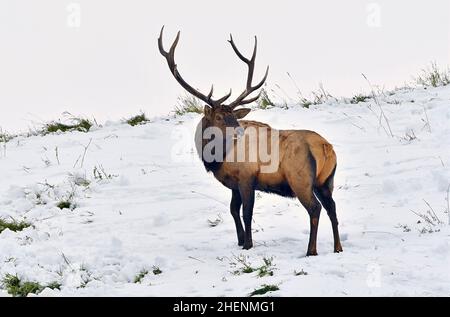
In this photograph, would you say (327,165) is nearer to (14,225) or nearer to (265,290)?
(265,290)

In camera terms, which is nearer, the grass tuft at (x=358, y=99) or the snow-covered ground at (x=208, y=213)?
the snow-covered ground at (x=208, y=213)

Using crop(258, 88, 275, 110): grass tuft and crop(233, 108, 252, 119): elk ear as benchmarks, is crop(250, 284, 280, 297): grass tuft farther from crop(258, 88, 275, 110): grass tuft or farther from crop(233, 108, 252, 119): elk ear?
crop(258, 88, 275, 110): grass tuft

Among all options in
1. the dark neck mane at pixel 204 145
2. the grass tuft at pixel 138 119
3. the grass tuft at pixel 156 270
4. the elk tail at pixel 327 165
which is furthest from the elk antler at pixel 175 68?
the grass tuft at pixel 138 119

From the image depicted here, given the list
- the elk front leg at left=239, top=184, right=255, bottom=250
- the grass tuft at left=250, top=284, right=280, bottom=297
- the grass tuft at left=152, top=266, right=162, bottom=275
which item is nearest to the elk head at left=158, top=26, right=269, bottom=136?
the elk front leg at left=239, top=184, right=255, bottom=250

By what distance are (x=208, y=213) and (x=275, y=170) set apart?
1639 millimetres

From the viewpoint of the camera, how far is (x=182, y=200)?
926 centimetres

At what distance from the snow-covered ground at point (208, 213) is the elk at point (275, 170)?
385 mm

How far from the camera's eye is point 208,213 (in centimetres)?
880

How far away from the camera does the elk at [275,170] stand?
23.6 feet

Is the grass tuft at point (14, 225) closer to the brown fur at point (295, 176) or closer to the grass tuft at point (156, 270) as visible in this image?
the grass tuft at point (156, 270)

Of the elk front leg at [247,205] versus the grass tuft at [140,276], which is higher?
the elk front leg at [247,205]
